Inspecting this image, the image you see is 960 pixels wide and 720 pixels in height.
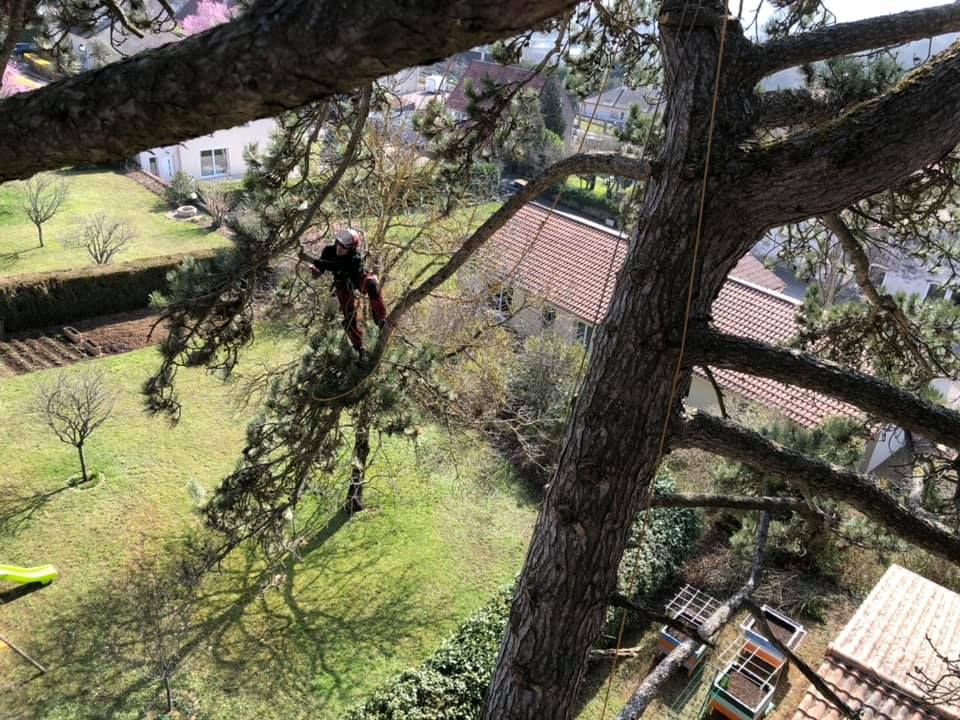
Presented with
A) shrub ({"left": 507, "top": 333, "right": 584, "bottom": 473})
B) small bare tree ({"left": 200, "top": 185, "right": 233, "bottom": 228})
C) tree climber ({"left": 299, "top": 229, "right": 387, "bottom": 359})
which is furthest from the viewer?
small bare tree ({"left": 200, "top": 185, "right": 233, "bottom": 228})

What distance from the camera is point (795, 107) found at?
11.5 feet

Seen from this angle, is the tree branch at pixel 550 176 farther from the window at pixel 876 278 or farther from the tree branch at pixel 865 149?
the window at pixel 876 278

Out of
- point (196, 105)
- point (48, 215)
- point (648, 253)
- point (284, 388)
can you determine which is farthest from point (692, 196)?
point (48, 215)

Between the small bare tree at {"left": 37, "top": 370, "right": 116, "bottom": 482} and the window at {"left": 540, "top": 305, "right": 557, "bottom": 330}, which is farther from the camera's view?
the window at {"left": 540, "top": 305, "right": 557, "bottom": 330}

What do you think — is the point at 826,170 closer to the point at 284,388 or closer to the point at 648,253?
the point at 648,253

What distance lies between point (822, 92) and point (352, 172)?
6605 mm

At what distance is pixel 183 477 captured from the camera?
1148 centimetres

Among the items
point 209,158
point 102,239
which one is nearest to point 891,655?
point 102,239

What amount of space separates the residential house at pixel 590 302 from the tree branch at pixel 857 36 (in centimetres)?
750

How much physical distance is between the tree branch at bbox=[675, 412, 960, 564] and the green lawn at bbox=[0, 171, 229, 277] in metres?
19.3

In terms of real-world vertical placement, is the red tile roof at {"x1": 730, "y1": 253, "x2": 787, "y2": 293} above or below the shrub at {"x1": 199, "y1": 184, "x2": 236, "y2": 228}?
below

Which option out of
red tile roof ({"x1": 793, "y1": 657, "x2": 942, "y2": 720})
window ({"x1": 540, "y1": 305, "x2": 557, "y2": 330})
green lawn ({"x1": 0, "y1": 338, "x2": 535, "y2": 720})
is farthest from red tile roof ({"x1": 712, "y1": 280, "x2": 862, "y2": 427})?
red tile roof ({"x1": 793, "y1": 657, "x2": 942, "y2": 720})

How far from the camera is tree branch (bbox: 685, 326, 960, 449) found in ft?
7.94

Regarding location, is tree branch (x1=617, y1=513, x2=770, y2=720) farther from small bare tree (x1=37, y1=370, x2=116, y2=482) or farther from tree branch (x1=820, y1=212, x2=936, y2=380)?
small bare tree (x1=37, y1=370, x2=116, y2=482)
